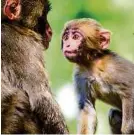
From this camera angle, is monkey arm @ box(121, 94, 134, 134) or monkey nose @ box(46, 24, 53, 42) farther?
monkey nose @ box(46, 24, 53, 42)

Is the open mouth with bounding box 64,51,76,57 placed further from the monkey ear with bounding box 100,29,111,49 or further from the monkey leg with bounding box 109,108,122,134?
the monkey leg with bounding box 109,108,122,134

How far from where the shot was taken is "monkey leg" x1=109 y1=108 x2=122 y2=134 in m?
2.79

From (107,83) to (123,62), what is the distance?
0.13m

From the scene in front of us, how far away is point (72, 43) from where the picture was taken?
281 cm

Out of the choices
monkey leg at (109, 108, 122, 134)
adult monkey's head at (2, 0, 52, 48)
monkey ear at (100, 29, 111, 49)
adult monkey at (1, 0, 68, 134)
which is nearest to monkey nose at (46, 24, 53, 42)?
adult monkey's head at (2, 0, 52, 48)

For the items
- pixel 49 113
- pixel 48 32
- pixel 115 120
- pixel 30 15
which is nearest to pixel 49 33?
pixel 48 32

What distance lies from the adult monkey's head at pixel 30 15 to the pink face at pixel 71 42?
0.10 meters

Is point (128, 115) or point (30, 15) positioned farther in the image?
point (30, 15)

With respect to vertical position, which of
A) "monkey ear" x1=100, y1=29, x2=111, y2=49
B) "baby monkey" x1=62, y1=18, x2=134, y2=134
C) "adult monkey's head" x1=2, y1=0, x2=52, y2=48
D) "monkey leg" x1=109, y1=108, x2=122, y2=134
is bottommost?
"monkey leg" x1=109, y1=108, x2=122, y2=134

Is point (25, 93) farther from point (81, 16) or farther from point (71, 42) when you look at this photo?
point (81, 16)

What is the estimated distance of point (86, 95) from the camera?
110 inches

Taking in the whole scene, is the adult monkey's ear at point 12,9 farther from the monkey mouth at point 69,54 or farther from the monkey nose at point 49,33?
the monkey mouth at point 69,54

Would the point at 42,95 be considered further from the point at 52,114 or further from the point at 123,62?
the point at 123,62

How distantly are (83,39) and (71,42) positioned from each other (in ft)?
0.24
